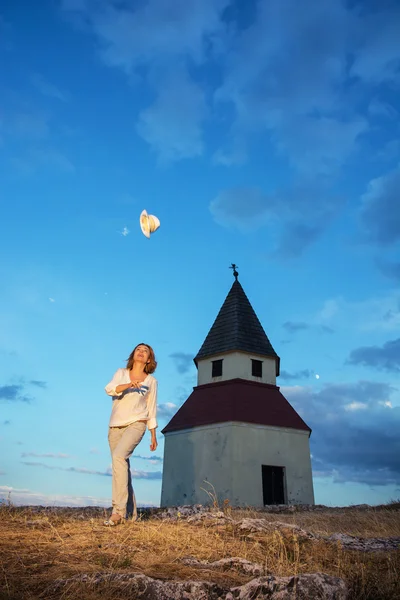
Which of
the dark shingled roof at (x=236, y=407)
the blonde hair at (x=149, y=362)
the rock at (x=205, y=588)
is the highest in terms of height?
the dark shingled roof at (x=236, y=407)

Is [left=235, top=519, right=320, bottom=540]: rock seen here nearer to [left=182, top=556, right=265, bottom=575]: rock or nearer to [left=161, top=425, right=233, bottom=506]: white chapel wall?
[left=182, top=556, right=265, bottom=575]: rock

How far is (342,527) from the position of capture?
10.1 meters

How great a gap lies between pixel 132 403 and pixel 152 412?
354mm

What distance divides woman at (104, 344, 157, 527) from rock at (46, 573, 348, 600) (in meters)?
3.34

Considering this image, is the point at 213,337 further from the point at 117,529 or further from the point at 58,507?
the point at 117,529

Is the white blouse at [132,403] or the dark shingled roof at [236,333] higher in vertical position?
the dark shingled roof at [236,333]

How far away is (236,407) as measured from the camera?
22.5 metres

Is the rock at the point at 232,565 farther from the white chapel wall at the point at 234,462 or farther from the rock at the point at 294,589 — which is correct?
the white chapel wall at the point at 234,462

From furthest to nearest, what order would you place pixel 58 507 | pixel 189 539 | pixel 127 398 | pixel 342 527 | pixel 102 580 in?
pixel 58 507 < pixel 342 527 < pixel 127 398 < pixel 189 539 < pixel 102 580

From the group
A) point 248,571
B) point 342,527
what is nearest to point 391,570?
point 248,571

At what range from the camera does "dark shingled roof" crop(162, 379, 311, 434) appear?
885 inches

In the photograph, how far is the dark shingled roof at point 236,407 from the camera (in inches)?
885

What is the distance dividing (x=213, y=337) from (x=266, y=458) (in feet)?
25.1

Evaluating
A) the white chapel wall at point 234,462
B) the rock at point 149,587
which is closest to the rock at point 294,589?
the rock at point 149,587
